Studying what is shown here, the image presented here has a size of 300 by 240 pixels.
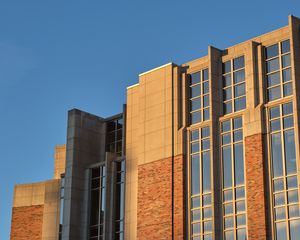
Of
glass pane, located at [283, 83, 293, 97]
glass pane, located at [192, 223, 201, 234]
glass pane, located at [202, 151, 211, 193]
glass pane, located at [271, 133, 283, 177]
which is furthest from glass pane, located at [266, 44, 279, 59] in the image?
glass pane, located at [192, 223, 201, 234]

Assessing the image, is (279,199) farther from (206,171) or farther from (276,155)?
(206,171)

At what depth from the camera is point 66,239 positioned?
46281mm

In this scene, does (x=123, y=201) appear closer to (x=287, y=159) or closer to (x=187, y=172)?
(x=187, y=172)

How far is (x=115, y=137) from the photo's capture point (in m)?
50.0

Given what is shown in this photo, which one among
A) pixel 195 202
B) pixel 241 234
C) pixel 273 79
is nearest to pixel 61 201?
pixel 195 202

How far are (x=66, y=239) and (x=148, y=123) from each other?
10.1 meters

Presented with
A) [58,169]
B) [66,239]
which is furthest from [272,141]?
[58,169]

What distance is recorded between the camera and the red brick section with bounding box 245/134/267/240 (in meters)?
34.9

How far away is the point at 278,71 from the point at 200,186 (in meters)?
7.64

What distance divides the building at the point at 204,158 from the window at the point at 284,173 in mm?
53

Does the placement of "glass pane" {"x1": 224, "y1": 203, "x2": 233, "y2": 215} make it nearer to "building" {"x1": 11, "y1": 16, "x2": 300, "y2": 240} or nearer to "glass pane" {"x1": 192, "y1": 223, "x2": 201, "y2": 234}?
"building" {"x1": 11, "y1": 16, "x2": 300, "y2": 240}

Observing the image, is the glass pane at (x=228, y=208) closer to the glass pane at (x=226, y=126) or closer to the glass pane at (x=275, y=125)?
the glass pane at (x=226, y=126)

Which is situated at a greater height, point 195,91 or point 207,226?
point 195,91

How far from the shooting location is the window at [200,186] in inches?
1492
